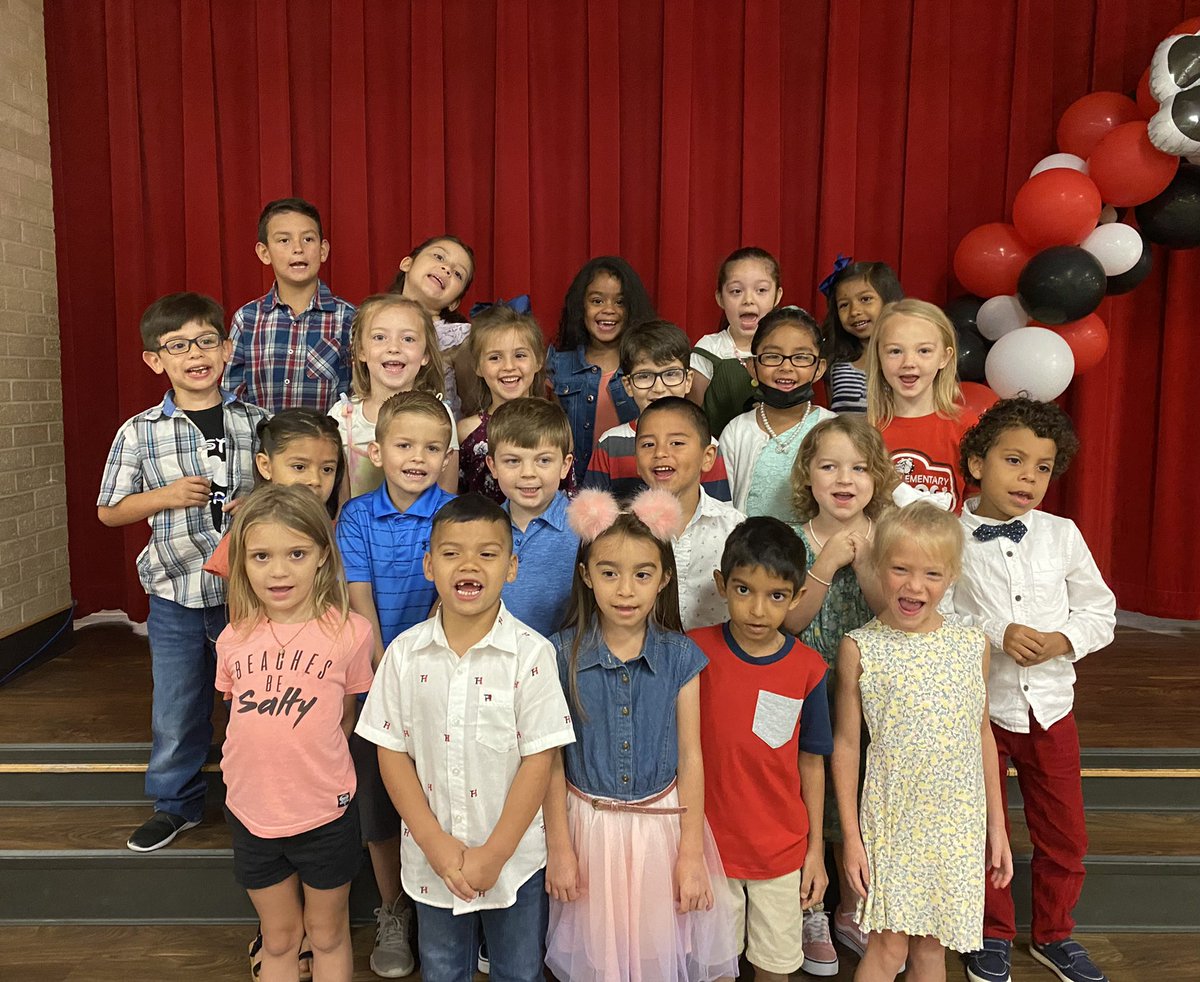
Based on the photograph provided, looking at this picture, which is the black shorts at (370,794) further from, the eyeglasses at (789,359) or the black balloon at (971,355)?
the black balloon at (971,355)

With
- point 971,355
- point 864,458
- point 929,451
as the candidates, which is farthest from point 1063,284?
point 864,458

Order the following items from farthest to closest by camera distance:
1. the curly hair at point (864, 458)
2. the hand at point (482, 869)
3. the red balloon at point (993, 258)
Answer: the red balloon at point (993, 258) < the curly hair at point (864, 458) < the hand at point (482, 869)

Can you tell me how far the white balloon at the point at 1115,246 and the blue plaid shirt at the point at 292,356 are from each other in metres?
2.55

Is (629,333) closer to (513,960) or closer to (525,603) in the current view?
(525,603)

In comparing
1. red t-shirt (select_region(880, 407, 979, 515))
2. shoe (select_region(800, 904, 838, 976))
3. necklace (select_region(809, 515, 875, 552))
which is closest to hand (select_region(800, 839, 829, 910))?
shoe (select_region(800, 904, 838, 976))

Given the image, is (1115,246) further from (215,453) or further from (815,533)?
(215,453)

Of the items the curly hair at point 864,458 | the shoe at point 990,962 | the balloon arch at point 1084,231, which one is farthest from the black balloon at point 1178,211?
the shoe at point 990,962

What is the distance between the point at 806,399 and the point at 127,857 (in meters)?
1.97

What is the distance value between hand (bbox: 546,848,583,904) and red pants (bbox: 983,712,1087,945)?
2.90 feet

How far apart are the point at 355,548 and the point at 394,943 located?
859 mm

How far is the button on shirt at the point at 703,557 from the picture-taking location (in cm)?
191

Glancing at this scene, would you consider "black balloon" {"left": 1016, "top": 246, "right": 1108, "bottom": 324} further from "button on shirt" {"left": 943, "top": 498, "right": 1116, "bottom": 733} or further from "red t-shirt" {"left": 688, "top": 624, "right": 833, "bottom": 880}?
"red t-shirt" {"left": 688, "top": 624, "right": 833, "bottom": 880}

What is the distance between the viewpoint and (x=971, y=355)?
10.8 ft

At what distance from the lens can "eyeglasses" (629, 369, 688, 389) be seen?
2.18 meters
